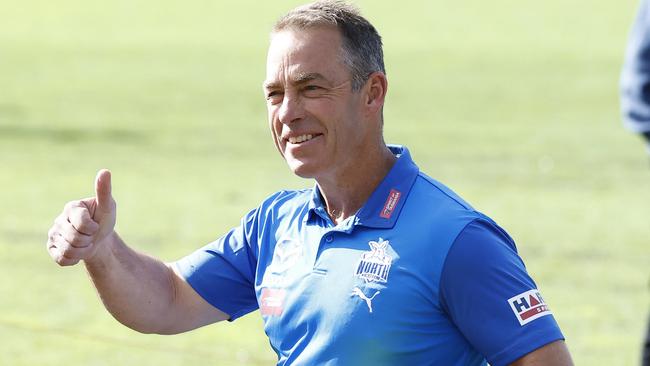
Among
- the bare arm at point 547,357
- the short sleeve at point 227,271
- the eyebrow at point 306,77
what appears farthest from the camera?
the short sleeve at point 227,271

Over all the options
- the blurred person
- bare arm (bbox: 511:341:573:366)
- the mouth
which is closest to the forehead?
the mouth

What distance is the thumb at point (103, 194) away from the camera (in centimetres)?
390

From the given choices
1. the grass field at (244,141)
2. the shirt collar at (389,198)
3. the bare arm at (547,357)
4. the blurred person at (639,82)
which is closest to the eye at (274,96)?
the shirt collar at (389,198)

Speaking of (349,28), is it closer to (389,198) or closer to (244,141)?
(389,198)

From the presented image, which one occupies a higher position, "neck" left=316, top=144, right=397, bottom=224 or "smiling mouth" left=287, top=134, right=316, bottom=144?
"smiling mouth" left=287, top=134, right=316, bottom=144

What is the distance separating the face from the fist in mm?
499

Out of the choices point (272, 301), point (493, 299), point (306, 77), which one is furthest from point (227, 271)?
point (493, 299)

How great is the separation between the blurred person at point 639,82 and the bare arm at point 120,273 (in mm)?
1856

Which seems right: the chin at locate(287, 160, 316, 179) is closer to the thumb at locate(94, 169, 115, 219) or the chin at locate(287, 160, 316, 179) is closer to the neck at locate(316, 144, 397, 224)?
the neck at locate(316, 144, 397, 224)

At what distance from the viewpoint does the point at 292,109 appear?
387 centimetres

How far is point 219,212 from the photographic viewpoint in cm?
1422

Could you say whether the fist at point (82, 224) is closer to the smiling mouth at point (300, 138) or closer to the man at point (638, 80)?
the smiling mouth at point (300, 138)

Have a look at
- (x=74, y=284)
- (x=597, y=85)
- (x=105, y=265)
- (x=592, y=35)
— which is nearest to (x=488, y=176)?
(x=74, y=284)

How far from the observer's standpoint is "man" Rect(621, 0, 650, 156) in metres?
5.33
